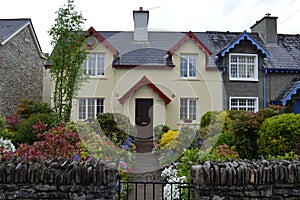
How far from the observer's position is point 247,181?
14.4 feet

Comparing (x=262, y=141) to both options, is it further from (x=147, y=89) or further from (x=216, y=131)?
(x=147, y=89)

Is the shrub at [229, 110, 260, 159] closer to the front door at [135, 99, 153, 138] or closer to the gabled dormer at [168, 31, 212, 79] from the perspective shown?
the front door at [135, 99, 153, 138]

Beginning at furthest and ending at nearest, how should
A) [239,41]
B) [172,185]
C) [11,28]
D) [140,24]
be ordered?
[140,24] → [11,28] → [239,41] → [172,185]

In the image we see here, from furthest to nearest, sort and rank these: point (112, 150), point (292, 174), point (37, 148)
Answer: point (112, 150), point (37, 148), point (292, 174)

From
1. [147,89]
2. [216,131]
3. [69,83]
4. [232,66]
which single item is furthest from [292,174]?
[232,66]

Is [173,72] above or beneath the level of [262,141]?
above

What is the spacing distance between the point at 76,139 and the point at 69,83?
16.6ft

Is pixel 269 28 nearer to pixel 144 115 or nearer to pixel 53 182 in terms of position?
pixel 144 115

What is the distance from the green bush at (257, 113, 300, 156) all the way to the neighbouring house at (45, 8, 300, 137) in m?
9.26

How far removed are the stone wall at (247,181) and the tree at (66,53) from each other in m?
10.4

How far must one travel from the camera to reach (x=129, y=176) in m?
8.56

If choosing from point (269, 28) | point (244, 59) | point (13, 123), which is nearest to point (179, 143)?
point (13, 123)

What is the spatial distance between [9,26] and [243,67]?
15.4 m

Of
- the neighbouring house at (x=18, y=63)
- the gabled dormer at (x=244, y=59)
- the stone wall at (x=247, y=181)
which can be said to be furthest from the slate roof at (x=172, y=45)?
the stone wall at (x=247, y=181)
